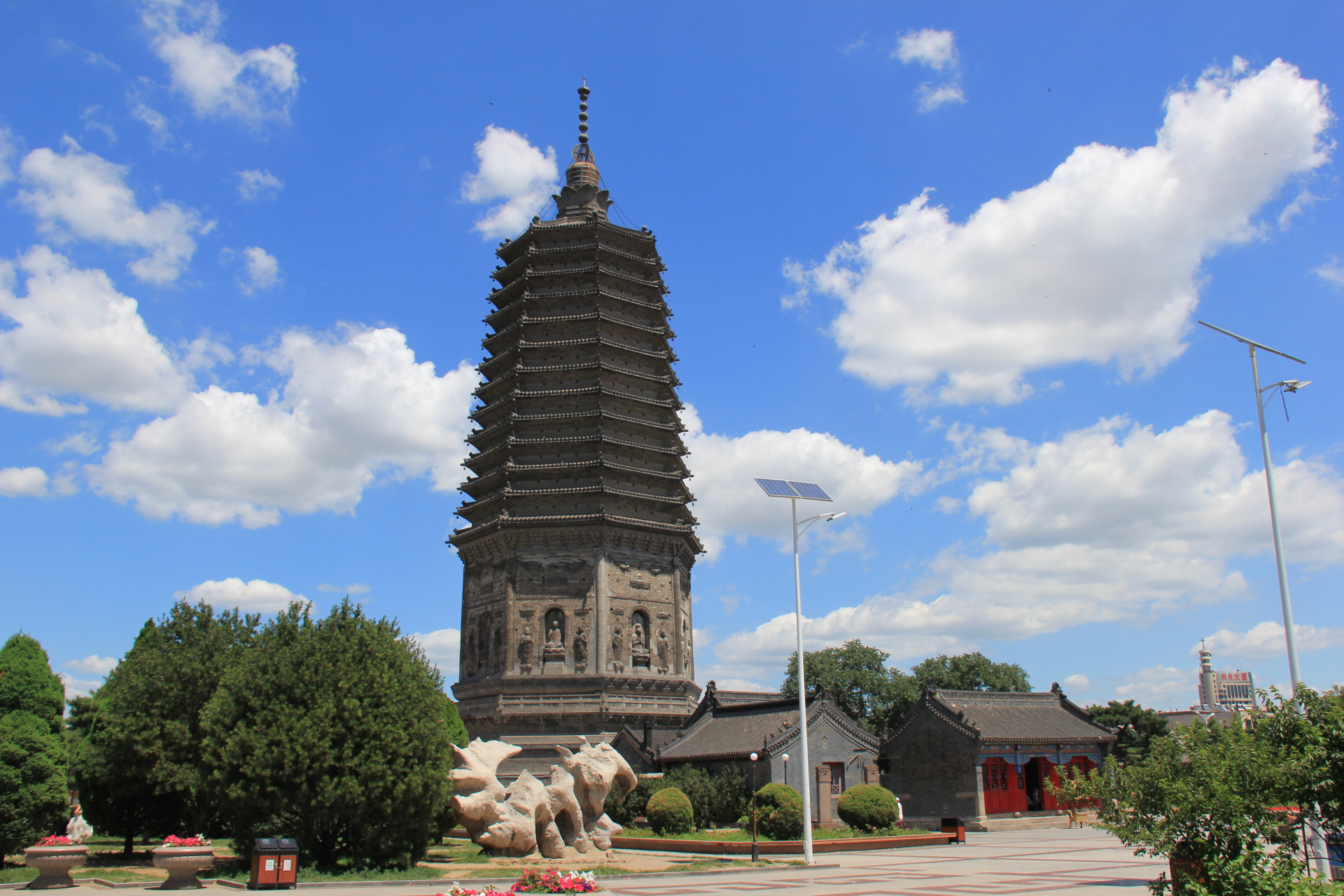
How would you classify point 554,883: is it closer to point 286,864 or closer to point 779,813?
point 286,864

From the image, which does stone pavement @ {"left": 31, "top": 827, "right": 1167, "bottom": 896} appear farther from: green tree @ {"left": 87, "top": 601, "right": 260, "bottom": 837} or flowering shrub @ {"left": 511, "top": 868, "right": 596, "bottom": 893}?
green tree @ {"left": 87, "top": 601, "right": 260, "bottom": 837}

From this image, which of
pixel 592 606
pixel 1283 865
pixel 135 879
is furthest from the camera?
pixel 592 606

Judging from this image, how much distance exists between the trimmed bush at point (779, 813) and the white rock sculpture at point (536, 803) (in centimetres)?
532

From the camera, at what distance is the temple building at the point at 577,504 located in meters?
46.6

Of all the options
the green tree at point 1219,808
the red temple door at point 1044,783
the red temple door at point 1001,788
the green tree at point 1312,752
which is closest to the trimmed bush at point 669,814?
the red temple door at point 1001,788

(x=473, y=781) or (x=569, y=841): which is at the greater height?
(x=473, y=781)

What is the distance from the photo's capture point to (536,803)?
28.0 meters

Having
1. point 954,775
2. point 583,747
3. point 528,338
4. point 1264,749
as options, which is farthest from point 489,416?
point 1264,749

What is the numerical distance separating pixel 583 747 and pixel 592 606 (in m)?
16.6

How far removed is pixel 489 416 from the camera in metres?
53.1

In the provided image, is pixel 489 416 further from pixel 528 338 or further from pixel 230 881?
pixel 230 881

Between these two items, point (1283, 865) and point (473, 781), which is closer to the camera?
point (1283, 865)

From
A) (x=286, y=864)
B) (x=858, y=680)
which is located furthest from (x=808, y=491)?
(x=858, y=680)

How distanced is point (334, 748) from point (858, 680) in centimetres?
5754
